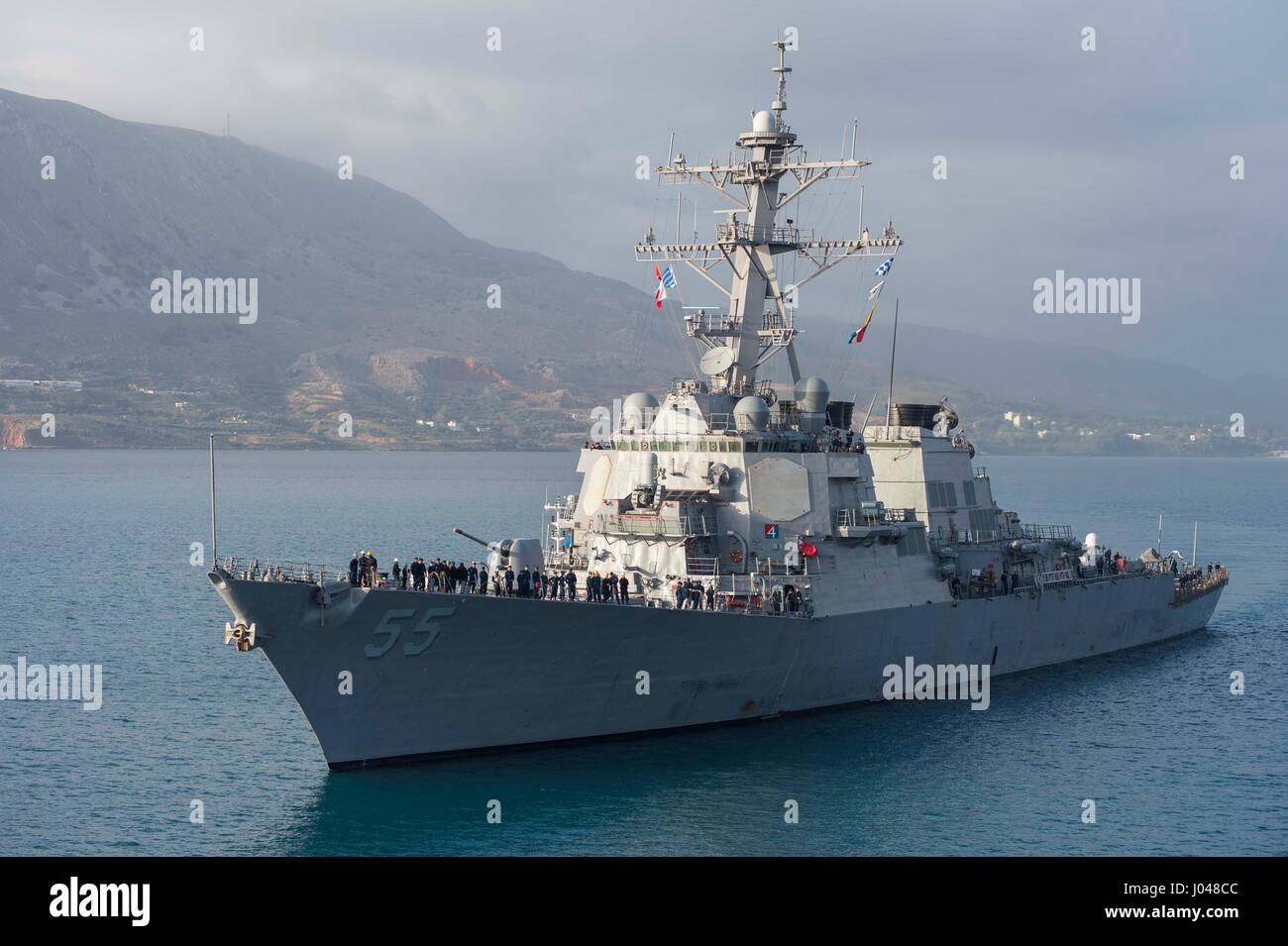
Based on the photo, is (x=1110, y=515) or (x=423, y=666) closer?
(x=423, y=666)

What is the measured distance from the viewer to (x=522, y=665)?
24.1m

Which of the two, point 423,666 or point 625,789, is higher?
point 423,666

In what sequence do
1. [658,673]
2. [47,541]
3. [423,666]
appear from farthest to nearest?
[47,541] → [658,673] → [423,666]

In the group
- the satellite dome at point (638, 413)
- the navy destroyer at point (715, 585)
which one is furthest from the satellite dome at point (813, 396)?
the satellite dome at point (638, 413)

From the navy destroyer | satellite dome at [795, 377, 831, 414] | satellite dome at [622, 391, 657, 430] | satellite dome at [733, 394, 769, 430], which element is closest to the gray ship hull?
the navy destroyer

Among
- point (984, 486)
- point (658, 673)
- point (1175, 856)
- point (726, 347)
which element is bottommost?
point (1175, 856)

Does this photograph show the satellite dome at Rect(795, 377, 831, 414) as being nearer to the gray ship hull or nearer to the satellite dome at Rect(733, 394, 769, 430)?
the satellite dome at Rect(733, 394, 769, 430)

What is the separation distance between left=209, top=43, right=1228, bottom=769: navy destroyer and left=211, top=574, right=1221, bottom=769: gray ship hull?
0.13 feet

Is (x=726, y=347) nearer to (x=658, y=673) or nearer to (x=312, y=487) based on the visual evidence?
(x=658, y=673)

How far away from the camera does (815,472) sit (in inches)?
1125

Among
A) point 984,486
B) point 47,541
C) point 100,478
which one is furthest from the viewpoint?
point 100,478

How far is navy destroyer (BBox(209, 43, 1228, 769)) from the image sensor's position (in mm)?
23250
